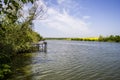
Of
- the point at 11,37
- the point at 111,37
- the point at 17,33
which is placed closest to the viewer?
the point at 11,37

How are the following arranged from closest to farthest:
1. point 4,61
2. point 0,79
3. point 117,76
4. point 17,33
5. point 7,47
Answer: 1. point 0,79
2. point 117,76
3. point 4,61
4. point 7,47
5. point 17,33

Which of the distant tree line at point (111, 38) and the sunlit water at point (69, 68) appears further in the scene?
the distant tree line at point (111, 38)

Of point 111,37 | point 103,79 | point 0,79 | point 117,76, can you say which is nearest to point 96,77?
point 103,79

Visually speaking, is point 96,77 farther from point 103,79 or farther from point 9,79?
point 9,79

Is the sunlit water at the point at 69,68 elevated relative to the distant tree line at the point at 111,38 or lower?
lower

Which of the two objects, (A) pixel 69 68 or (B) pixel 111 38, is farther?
(B) pixel 111 38

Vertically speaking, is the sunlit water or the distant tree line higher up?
the distant tree line

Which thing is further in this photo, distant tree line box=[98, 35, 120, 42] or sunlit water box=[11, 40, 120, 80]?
distant tree line box=[98, 35, 120, 42]

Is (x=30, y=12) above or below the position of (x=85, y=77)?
above

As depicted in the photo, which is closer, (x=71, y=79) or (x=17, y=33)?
(x=71, y=79)

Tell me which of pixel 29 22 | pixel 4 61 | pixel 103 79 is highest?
pixel 29 22

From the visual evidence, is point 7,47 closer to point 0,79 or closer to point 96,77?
point 0,79

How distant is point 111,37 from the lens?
9638 cm

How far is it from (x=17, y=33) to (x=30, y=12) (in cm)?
441
